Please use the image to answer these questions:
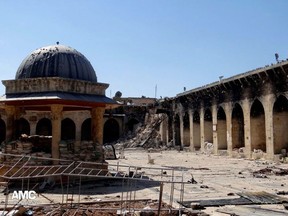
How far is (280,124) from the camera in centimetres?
2234

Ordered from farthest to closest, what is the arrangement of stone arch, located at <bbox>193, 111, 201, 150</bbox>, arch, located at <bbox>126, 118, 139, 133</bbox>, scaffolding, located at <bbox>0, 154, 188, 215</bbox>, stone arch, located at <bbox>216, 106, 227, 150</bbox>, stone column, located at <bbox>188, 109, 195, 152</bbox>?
1. arch, located at <bbox>126, 118, 139, 133</bbox>
2. stone arch, located at <bbox>193, 111, 201, 150</bbox>
3. stone column, located at <bbox>188, 109, 195, 152</bbox>
4. stone arch, located at <bbox>216, 106, 227, 150</bbox>
5. scaffolding, located at <bbox>0, 154, 188, 215</bbox>

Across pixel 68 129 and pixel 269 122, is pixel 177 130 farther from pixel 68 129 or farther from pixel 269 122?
pixel 269 122

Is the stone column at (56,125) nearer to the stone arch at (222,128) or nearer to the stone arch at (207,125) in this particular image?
the stone arch at (222,128)

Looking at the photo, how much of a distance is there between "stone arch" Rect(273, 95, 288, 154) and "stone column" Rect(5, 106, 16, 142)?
15.9m

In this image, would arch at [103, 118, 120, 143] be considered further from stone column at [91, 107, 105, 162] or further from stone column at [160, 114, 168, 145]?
stone column at [91, 107, 105, 162]

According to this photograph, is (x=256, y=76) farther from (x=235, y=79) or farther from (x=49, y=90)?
(x=49, y=90)

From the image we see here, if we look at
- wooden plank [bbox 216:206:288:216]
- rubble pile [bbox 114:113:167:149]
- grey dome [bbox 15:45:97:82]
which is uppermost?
grey dome [bbox 15:45:97:82]

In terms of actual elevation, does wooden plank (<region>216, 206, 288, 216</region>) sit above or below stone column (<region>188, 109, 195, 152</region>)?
below

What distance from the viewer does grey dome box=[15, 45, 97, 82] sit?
41.8ft

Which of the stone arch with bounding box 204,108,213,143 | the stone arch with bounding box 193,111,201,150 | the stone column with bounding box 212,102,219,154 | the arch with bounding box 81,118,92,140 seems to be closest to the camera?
the stone column with bounding box 212,102,219,154

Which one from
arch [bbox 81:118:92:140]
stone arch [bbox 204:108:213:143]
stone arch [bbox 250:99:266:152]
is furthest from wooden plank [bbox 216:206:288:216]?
arch [bbox 81:118:92:140]

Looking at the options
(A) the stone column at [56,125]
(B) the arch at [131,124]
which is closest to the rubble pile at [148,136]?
(B) the arch at [131,124]

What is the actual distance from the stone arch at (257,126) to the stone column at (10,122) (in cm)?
1707

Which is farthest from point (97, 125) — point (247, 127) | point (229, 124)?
point (229, 124)
